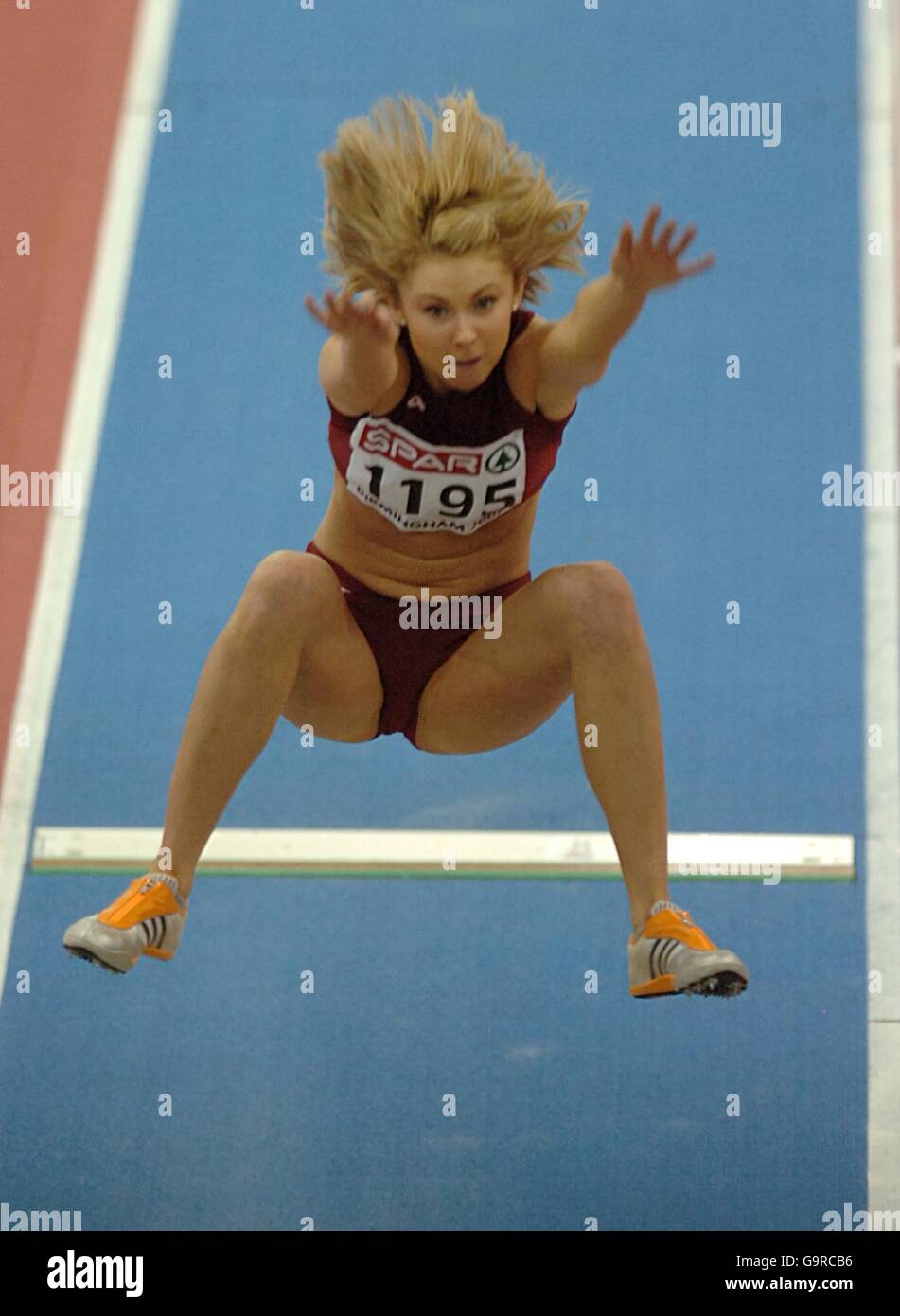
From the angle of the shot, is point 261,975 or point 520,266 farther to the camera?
point 261,975

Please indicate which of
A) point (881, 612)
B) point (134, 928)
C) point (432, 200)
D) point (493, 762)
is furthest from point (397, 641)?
point (881, 612)

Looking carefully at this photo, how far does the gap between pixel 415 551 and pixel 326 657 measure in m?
0.30

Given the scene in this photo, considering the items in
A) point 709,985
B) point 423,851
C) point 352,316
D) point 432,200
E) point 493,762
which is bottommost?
point 709,985

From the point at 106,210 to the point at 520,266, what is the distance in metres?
2.44

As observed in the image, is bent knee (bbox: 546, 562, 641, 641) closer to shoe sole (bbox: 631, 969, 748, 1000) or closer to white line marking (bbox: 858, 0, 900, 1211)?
shoe sole (bbox: 631, 969, 748, 1000)

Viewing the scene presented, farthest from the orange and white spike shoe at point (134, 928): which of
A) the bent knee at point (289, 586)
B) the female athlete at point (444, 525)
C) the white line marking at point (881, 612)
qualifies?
the white line marking at point (881, 612)

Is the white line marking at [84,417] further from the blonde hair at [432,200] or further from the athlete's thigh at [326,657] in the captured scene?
the blonde hair at [432,200]

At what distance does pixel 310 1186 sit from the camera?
4.66 metres

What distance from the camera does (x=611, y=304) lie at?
12.5 feet

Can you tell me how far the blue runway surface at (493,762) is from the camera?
4680 mm

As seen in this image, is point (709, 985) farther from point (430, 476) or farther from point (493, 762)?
point (493, 762)

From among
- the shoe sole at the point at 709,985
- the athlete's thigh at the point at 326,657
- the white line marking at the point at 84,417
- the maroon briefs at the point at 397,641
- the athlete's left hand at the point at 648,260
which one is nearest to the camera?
the athlete's left hand at the point at 648,260
